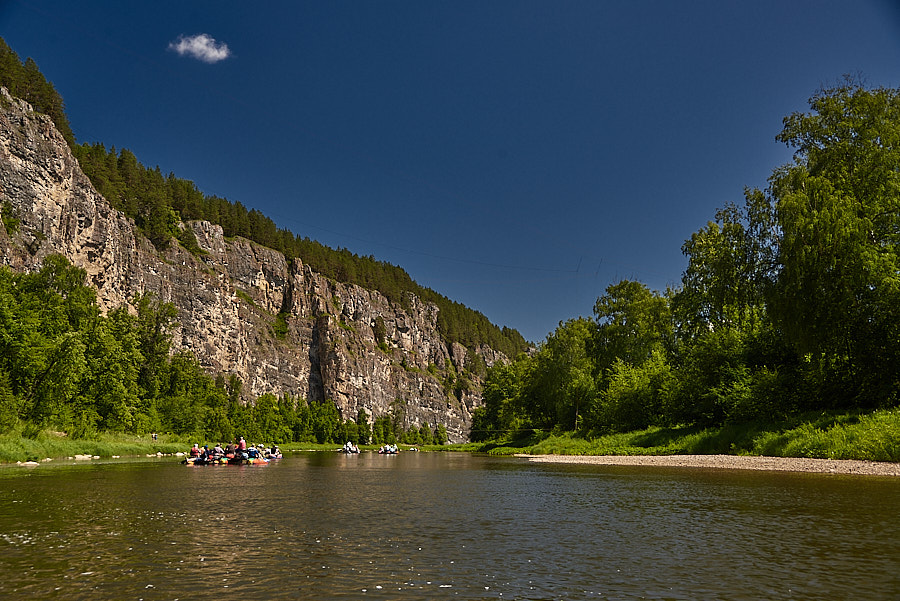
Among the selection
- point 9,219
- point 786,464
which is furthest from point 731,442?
point 9,219

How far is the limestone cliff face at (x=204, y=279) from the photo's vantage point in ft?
323

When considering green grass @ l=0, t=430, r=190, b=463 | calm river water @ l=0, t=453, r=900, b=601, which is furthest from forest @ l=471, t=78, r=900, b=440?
green grass @ l=0, t=430, r=190, b=463

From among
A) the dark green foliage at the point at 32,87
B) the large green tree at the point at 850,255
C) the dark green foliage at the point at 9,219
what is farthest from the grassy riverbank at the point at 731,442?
the dark green foliage at the point at 32,87

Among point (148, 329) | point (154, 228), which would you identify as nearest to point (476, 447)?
point (148, 329)

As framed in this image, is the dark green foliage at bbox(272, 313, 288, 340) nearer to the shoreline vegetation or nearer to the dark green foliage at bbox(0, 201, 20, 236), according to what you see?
the dark green foliage at bbox(0, 201, 20, 236)

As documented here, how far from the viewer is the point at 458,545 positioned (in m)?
10.5

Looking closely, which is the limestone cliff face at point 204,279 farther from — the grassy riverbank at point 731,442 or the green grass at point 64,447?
the grassy riverbank at point 731,442

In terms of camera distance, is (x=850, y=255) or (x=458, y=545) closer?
(x=458, y=545)

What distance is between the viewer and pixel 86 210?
112312 mm

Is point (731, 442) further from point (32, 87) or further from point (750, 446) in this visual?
point (32, 87)

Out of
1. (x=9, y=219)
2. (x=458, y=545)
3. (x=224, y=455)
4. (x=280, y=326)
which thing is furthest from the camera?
(x=280, y=326)

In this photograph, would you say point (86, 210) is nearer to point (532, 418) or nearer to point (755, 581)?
point (532, 418)

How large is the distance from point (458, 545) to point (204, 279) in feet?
490

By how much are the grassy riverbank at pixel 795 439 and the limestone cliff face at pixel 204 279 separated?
93.1 meters
